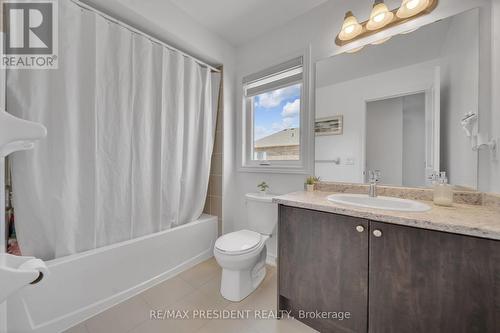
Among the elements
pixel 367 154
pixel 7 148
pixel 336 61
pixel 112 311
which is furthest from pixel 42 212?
pixel 336 61

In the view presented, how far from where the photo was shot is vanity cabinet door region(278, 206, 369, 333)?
1054mm

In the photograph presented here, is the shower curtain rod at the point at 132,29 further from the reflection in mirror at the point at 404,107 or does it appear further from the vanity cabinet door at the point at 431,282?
the vanity cabinet door at the point at 431,282

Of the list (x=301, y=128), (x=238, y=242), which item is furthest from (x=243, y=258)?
(x=301, y=128)

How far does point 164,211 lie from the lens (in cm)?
187

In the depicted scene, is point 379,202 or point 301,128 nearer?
point 379,202

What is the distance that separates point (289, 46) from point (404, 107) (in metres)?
1.17

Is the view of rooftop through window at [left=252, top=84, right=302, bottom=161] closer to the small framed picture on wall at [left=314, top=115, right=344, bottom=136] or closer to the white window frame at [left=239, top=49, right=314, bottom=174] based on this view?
the white window frame at [left=239, top=49, right=314, bottom=174]

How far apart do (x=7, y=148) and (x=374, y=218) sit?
159cm

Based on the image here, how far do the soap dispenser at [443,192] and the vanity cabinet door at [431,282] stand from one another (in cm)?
41

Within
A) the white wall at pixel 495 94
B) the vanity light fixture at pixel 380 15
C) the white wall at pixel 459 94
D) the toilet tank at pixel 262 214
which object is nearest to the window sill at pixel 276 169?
the toilet tank at pixel 262 214

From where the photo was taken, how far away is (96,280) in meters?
1.36

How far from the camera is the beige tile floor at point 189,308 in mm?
1264

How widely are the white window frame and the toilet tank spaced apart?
0.36m

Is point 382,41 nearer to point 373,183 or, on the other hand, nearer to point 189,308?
point 373,183
